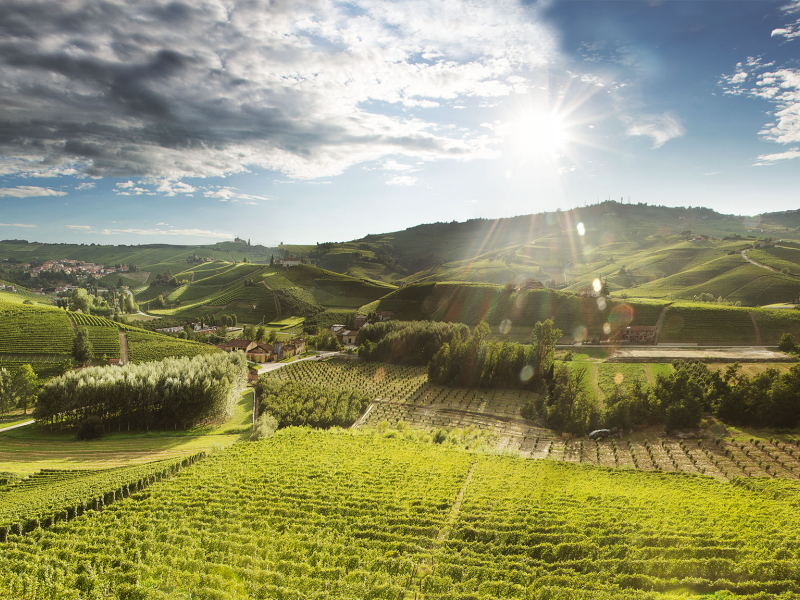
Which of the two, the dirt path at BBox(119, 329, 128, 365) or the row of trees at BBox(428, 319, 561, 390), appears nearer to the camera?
the row of trees at BBox(428, 319, 561, 390)

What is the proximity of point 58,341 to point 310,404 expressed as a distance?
174 feet

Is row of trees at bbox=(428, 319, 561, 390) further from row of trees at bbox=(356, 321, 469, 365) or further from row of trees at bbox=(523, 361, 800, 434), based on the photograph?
row of trees at bbox=(356, 321, 469, 365)

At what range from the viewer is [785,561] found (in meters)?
15.2

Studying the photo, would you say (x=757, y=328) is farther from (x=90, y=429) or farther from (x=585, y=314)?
(x=90, y=429)

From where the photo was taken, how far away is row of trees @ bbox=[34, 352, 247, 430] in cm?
4259

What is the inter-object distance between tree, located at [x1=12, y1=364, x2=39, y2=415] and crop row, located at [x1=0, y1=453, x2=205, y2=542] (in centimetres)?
2609

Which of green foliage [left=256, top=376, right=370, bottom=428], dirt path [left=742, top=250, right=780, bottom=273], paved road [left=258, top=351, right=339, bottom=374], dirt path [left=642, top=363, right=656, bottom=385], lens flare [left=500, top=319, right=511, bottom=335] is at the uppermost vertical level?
dirt path [left=742, top=250, right=780, bottom=273]

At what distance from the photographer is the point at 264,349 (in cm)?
8569

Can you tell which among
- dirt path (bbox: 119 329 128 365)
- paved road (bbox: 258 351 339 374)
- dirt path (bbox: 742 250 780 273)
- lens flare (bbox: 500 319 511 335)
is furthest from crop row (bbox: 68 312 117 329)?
dirt path (bbox: 742 250 780 273)

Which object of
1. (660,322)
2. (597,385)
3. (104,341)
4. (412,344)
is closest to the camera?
(597,385)

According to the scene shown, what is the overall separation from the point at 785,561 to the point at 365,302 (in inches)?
5149

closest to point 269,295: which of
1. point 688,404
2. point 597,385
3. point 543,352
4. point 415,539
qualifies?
point 543,352

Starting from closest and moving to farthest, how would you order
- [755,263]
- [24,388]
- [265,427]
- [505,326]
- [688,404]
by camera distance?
[688,404] < [265,427] < [24,388] < [505,326] < [755,263]

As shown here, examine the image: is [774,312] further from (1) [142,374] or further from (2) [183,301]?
(2) [183,301]
